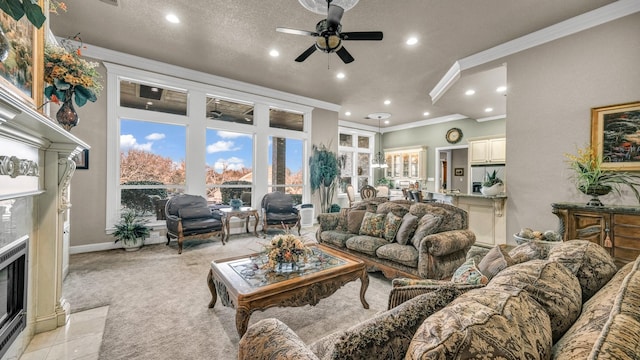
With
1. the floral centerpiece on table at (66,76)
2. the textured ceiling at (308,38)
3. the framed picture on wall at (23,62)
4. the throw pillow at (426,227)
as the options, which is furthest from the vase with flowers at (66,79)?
the throw pillow at (426,227)

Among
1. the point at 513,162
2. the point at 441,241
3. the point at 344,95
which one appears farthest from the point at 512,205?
the point at 344,95

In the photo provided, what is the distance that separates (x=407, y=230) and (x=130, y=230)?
433 cm

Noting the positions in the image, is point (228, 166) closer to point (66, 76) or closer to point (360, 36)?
point (66, 76)

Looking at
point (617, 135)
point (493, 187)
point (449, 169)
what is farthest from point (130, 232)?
point (449, 169)

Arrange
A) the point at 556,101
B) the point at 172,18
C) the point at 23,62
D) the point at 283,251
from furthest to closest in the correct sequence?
the point at 556,101 < the point at 172,18 < the point at 283,251 < the point at 23,62

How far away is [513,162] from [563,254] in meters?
3.06

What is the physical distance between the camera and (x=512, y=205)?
12.6 feet

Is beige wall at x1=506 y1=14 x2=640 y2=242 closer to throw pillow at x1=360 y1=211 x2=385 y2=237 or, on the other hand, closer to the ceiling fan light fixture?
throw pillow at x1=360 y1=211 x2=385 y2=237

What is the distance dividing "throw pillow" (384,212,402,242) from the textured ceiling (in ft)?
8.36

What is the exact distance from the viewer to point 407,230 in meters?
3.11

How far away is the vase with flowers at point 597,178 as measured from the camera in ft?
9.23

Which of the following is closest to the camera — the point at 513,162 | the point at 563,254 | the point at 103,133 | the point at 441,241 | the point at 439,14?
the point at 563,254

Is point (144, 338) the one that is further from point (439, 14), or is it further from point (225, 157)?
point (439, 14)

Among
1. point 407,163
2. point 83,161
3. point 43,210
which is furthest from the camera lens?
point 407,163
